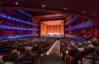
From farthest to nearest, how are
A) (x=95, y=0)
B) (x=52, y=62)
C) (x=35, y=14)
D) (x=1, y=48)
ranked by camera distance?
(x=35, y=14), (x=1, y=48), (x=95, y=0), (x=52, y=62)

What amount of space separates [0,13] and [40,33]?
28.4 metres

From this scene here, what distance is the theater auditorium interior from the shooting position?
151 inches

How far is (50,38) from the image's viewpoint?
22344mm

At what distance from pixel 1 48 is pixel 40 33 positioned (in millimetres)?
36546

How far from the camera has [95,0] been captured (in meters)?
8.98

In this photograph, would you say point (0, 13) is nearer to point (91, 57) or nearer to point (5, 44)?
point (5, 44)

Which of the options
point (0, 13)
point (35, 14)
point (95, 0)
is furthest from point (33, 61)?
point (35, 14)

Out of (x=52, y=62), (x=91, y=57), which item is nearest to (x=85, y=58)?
(x=91, y=57)

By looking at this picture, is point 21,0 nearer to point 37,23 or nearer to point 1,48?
point 1,48

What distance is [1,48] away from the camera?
984 cm

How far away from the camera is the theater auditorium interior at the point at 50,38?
151 inches

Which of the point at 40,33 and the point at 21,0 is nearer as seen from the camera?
the point at 21,0

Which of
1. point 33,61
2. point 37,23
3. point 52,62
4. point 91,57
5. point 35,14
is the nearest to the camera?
point 52,62

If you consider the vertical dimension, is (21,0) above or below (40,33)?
above
